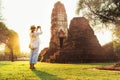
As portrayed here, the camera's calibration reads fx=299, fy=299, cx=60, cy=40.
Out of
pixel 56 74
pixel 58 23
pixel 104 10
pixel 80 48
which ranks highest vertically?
pixel 58 23

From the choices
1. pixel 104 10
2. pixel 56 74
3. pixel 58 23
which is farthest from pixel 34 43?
pixel 58 23

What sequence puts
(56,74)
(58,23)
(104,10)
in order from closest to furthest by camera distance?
1. (56,74)
2. (104,10)
3. (58,23)

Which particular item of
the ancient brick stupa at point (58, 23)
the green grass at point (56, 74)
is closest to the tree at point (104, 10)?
the green grass at point (56, 74)

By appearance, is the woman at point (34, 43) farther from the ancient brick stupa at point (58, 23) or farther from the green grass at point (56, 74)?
the ancient brick stupa at point (58, 23)

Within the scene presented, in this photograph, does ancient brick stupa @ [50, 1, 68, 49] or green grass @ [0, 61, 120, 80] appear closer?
green grass @ [0, 61, 120, 80]

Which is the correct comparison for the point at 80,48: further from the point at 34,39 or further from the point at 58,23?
the point at 34,39

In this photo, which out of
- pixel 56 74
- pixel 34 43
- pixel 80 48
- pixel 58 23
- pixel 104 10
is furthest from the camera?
pixel 58 23

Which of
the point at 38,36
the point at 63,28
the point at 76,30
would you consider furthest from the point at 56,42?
the point at 38,36

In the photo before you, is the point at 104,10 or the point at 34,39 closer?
the point at 34,39

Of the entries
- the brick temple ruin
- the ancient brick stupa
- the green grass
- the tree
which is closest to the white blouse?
the green grass

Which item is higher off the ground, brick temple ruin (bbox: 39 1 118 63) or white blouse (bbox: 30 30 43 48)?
brick temple ruin (bbox: 39 1 118 63)

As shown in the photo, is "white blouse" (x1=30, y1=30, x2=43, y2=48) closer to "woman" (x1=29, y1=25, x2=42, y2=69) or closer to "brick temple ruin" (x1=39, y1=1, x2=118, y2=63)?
"woman" (x1=29, y1=25, x2=42, y2=69)

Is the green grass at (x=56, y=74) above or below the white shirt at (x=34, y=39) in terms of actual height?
below

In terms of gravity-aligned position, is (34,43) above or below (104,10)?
below
